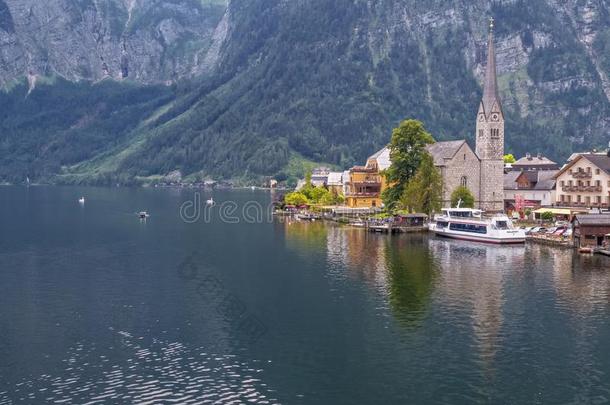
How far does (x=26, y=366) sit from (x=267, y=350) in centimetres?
1902

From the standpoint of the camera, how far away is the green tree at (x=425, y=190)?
5866 inches

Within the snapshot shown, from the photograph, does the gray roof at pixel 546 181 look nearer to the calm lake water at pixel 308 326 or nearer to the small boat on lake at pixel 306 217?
the calm lake water at pixel 308 326

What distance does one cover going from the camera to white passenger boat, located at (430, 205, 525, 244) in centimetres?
12406

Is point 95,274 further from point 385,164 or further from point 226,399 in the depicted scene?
point 385,164

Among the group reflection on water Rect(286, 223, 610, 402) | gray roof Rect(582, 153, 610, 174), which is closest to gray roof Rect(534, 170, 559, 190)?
gray roof Rect(582, 153, 610, 174)

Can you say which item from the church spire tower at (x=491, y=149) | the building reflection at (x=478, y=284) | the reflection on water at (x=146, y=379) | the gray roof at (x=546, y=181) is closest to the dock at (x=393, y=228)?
the building reflection at (x=478, y=284)

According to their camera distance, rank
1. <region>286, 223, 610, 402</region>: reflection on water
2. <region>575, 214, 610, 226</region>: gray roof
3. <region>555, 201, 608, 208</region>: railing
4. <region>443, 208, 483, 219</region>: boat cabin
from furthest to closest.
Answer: <region>443, 208, 483, 219</region>: boat cabin
<region>555, 201, 608, 208</region>: railing
<region>575, 214, 610, 226</region>: gray roof
<region>286, 223, 610, 402</region>: reflection on water

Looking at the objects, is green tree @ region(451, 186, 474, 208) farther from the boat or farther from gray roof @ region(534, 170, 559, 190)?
the boat

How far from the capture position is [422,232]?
14512 cm

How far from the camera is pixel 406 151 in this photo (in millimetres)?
157625

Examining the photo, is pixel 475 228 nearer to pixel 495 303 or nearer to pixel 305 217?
pixel 495 303

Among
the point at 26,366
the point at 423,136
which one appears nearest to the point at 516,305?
the point at 26,366

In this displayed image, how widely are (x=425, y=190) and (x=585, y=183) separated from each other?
30950 mm

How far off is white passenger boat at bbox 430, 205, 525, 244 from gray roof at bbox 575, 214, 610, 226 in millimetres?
13768
